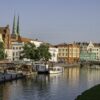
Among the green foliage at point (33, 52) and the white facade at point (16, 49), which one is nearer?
the green foliage at point (33, 52)

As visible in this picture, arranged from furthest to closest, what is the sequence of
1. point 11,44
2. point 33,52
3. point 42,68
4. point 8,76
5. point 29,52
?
point 11,44
point 33,52
point 29,52
point 42,68
point 8,76

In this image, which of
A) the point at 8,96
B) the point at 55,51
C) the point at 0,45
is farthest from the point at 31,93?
the point at 55,51

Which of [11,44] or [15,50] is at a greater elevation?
[11,44]

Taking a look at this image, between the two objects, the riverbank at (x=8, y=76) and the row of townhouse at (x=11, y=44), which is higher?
the row of townhouse at (x=11, y=44)

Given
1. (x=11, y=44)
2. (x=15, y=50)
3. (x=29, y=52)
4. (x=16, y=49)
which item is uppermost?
(x=11, y=44)

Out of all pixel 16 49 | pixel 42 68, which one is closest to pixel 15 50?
pixel 16 49

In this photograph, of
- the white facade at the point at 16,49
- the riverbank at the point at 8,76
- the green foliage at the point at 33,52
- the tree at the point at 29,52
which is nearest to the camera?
the riverbank at the point at 8,76

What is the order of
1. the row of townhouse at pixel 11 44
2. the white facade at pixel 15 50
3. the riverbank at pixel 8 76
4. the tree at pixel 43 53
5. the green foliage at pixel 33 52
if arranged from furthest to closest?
the white facade at pixel 15 50 < the row of townhouse at pixel 11 44 < the tree at pixel 43 53 < the green foliage at pixel 33 52 < the riverbank at pixel 8 76

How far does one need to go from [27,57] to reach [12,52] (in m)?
21.0

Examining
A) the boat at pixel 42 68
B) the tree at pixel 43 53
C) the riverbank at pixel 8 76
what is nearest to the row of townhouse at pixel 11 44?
the tree at pixel 43 53

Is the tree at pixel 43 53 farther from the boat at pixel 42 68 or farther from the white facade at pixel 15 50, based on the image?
the boat at pixel 42 68

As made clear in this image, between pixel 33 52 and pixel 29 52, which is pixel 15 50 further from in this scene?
pixel 29 52

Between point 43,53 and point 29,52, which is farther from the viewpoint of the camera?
point 43,53

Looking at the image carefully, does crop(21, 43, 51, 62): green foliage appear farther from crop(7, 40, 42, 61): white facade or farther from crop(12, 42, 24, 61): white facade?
crop(12, 42, 24, 61): white facade
